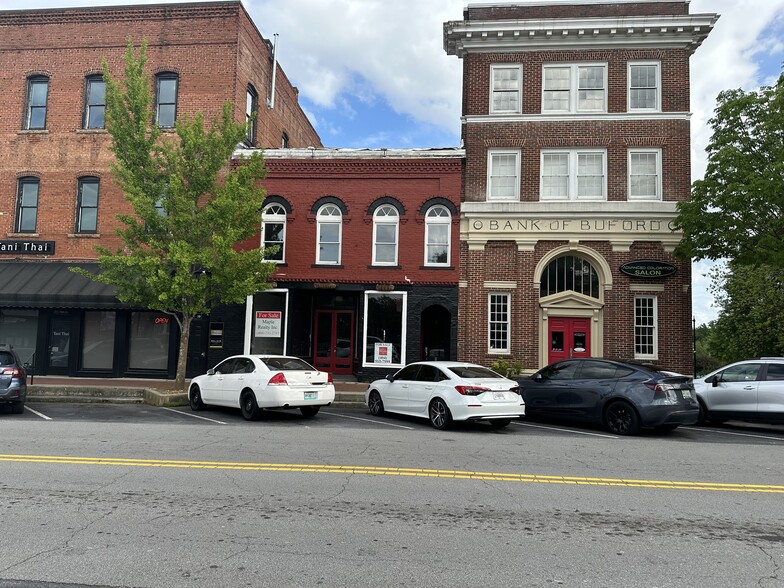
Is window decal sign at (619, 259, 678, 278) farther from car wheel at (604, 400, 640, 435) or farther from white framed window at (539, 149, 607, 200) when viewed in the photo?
car wheel at (604, 400, 640, 435)

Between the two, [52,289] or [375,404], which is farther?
[52,289]

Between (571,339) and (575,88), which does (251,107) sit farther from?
(571,339)

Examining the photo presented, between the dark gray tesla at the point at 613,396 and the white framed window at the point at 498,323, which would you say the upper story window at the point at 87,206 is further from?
the dark gray tesla at the point at 613,396

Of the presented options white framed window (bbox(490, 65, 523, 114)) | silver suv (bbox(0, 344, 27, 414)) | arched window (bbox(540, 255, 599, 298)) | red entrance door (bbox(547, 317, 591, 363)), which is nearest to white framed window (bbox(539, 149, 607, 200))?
white framed window (bbox(490, 65, 523, 114))

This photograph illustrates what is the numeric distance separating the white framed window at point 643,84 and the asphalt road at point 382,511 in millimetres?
13020

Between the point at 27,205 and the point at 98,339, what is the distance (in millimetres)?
5498

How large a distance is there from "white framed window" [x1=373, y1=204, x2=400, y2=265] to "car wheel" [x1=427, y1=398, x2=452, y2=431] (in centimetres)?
864

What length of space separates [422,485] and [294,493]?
148 centimetres

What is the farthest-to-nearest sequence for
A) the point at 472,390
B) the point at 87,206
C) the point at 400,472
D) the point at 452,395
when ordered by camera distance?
the point at 87,206, the point at 452,395, the point at 472,390, the point at 400,472

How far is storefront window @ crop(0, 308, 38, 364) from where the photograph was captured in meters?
19.8

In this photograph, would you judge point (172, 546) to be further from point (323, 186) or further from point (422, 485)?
point (323, 186)

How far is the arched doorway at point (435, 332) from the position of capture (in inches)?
778

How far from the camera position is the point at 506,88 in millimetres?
20031

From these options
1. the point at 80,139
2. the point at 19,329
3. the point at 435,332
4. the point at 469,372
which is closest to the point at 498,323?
the point at 435,332
